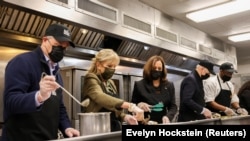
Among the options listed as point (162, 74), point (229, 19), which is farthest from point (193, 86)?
point (229, 19)

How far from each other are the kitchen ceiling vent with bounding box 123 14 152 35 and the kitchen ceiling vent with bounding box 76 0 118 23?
206 millimetres

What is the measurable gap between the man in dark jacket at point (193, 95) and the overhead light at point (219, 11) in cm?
127

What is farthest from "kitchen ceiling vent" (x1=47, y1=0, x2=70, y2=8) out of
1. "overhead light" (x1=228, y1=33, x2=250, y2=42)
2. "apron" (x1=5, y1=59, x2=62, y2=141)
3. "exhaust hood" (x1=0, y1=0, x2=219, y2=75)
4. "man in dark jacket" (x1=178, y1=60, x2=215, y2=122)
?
"overhead light" (x1=228, y1=33, x2=250, y2=42)

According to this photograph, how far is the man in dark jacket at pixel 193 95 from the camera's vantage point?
108 inches

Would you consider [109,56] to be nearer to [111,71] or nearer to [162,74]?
[111,71]

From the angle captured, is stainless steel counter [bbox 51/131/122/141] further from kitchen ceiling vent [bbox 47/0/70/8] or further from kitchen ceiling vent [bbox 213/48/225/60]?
kitchen ceiling vent [bbox 213/48/225/60]

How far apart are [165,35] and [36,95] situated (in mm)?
3152

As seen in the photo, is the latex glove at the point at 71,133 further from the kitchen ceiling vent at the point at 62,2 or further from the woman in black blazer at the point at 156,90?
the kitchen ceiling vent at the point at 62,2

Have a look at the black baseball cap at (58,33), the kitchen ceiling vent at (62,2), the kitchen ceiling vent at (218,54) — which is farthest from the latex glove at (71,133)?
the kitchen ceiling vent at (218,54)

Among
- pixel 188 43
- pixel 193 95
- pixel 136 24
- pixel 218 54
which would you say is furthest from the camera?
pixel 218 54

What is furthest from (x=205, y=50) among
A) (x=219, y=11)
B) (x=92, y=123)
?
(x=92, y=123)

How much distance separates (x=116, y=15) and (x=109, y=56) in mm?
1327

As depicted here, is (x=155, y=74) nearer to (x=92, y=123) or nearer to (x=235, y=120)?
(x=235, y=120)

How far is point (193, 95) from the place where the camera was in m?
2.86
